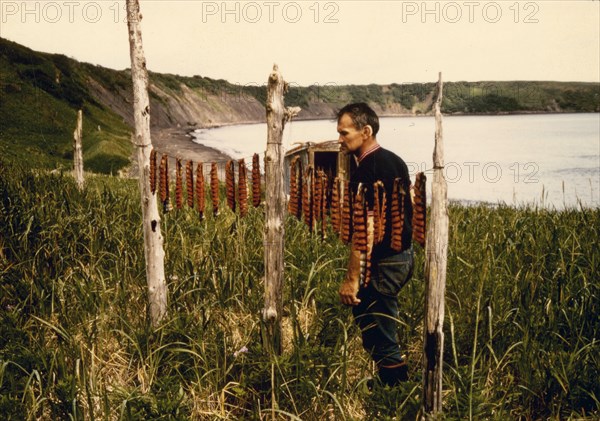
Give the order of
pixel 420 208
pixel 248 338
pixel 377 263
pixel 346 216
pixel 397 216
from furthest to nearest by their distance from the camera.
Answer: pixel 248 338 < pixel 377 263 < pixel 346 216 < pixel 397 216 < pixel 420 208

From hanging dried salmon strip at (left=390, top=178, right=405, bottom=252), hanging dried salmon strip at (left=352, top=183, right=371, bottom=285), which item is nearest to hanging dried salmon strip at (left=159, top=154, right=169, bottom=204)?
hanging dried salmon strip at (left=352, top=183, right=371, bottom=285)

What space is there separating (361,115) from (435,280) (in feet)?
4.38

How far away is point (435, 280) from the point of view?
2.95 meters

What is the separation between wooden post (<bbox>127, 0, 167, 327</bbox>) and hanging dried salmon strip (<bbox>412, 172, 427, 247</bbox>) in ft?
8.07

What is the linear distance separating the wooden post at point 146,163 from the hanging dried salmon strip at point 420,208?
8.07 ft

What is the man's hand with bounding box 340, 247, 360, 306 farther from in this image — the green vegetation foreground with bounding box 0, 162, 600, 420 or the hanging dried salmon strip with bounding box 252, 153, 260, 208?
the hanging dried salmon strip with bounding box 252, 153, 260, 208

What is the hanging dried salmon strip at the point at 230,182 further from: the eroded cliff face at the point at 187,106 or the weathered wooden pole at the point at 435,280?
the eroded cliff face at the point at 187,106

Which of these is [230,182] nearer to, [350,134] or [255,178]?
[255,178]

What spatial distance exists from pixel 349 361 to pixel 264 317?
87cm

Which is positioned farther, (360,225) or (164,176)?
(164,176)

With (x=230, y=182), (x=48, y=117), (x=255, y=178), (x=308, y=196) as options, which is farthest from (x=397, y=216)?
(x=48, y=117)

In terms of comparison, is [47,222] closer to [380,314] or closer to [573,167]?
[380,314]

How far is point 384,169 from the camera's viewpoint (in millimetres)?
3453

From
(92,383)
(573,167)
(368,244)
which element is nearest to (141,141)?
(92,383)
